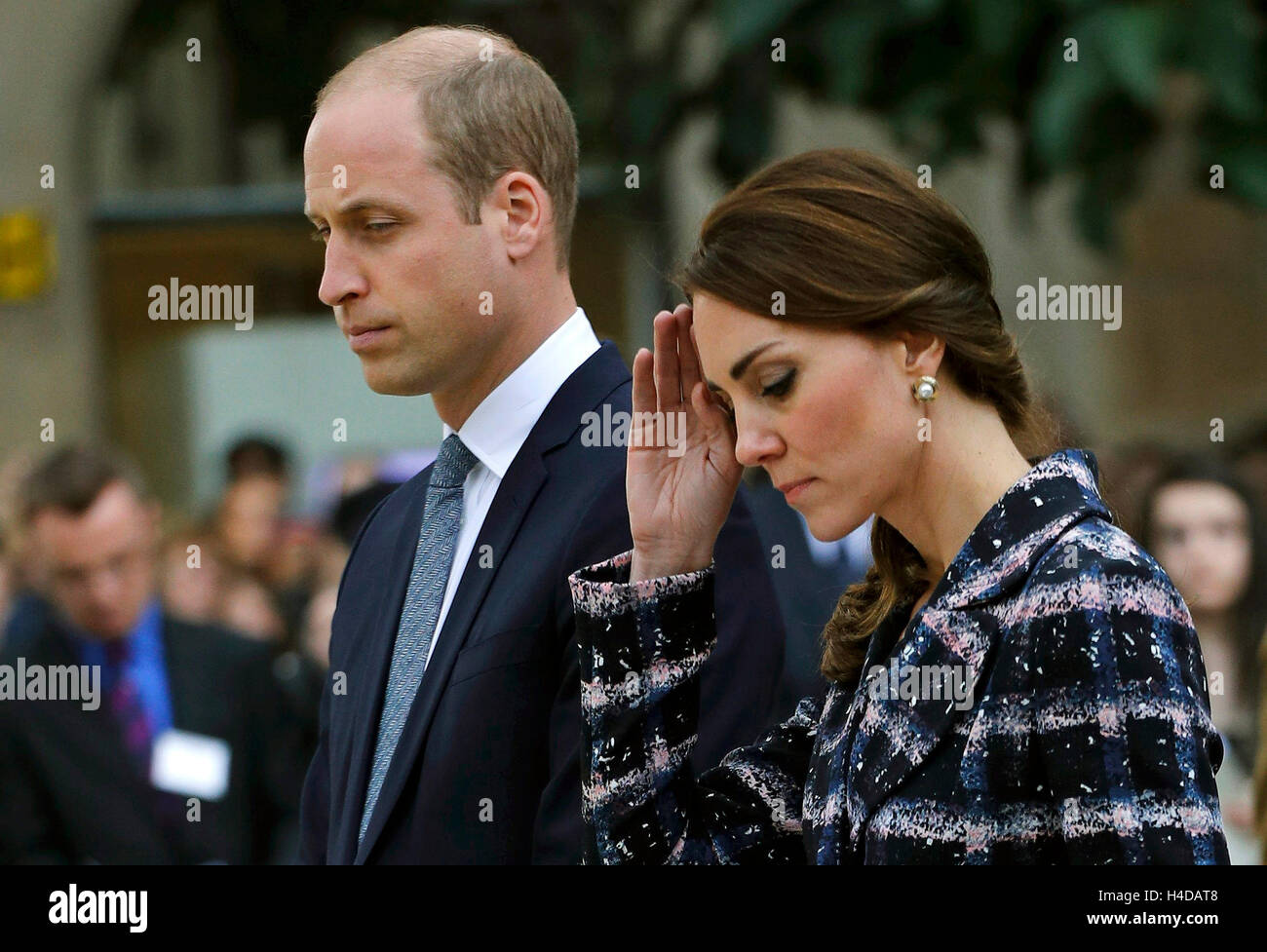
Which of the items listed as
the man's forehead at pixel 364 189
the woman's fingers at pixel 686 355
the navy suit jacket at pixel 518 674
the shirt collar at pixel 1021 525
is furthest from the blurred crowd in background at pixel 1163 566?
the man's forehead at pixel 364 189

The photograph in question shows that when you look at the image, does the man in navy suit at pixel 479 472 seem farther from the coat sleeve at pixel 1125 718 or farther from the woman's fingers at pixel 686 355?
the coat sleeve at pixel 1125 718

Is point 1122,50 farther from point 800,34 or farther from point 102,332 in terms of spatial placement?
point 102,332

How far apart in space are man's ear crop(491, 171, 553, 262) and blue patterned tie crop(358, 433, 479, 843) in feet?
0.90

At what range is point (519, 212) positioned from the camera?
7.88 feet

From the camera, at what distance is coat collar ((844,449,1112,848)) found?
198cm

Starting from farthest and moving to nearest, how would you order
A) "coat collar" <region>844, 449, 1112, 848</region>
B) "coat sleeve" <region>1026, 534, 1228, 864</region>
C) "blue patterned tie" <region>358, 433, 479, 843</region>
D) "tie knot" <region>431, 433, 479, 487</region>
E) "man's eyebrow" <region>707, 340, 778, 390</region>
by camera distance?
1. "tie knot" <region>431, 433, 479, 487</region>
2. "blue patterned tie" <region>358, 433, 479, 843</region>
3. "man's eyebrow" <region>707, 340, 778, 390</region>
4. "coat collar" <region>844, 449, 1112, 848</region>
5. "coat sleeve" <region>1026, 534, 1228, 864</region>

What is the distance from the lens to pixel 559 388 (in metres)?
2.41

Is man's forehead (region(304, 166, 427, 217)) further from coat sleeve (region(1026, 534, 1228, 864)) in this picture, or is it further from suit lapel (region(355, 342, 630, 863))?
coat sleeve (region(1026, 534, 1228, 864))

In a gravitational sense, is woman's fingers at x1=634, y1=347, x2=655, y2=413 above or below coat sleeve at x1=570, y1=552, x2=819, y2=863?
above

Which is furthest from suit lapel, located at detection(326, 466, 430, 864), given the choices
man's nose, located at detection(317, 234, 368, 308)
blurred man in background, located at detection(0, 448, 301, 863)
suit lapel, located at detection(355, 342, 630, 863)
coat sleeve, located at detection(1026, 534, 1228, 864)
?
blurred man in background, located at detection(0, 448, 301, 863)

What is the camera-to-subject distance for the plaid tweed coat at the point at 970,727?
1.83 metres

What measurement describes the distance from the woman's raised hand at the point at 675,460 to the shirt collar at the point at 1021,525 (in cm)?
34

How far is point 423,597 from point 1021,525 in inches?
31.0

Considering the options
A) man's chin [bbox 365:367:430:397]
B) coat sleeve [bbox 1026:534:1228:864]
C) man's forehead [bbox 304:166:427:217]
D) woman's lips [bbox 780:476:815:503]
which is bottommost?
coat sleeve [bbox 1026:534:1228:864]
